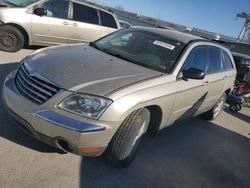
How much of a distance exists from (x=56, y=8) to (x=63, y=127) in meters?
6.20

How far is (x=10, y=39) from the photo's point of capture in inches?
311

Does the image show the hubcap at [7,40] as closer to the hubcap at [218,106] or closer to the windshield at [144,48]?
the windshield at [144,48]

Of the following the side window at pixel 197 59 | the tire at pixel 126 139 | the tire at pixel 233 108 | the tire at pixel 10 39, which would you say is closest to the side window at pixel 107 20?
the tire at pixel 10 39

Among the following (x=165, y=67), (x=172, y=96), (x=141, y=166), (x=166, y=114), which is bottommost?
(x=141, y=166)

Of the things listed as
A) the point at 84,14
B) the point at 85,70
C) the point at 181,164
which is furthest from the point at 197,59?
the point at 84,14

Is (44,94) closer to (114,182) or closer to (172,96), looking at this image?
(114,182)

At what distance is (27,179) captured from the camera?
128 inches

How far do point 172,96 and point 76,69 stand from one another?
1.32 meters

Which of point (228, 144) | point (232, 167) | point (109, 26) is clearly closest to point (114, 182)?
point (232, 167)

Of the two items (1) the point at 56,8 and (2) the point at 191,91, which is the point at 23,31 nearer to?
(1) the point at 56,8

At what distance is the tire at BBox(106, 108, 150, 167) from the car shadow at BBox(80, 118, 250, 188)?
176 millimetres

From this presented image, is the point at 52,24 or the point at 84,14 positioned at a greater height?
the point at 84,14

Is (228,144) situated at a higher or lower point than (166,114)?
lower

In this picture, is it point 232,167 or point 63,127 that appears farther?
point 232,167
